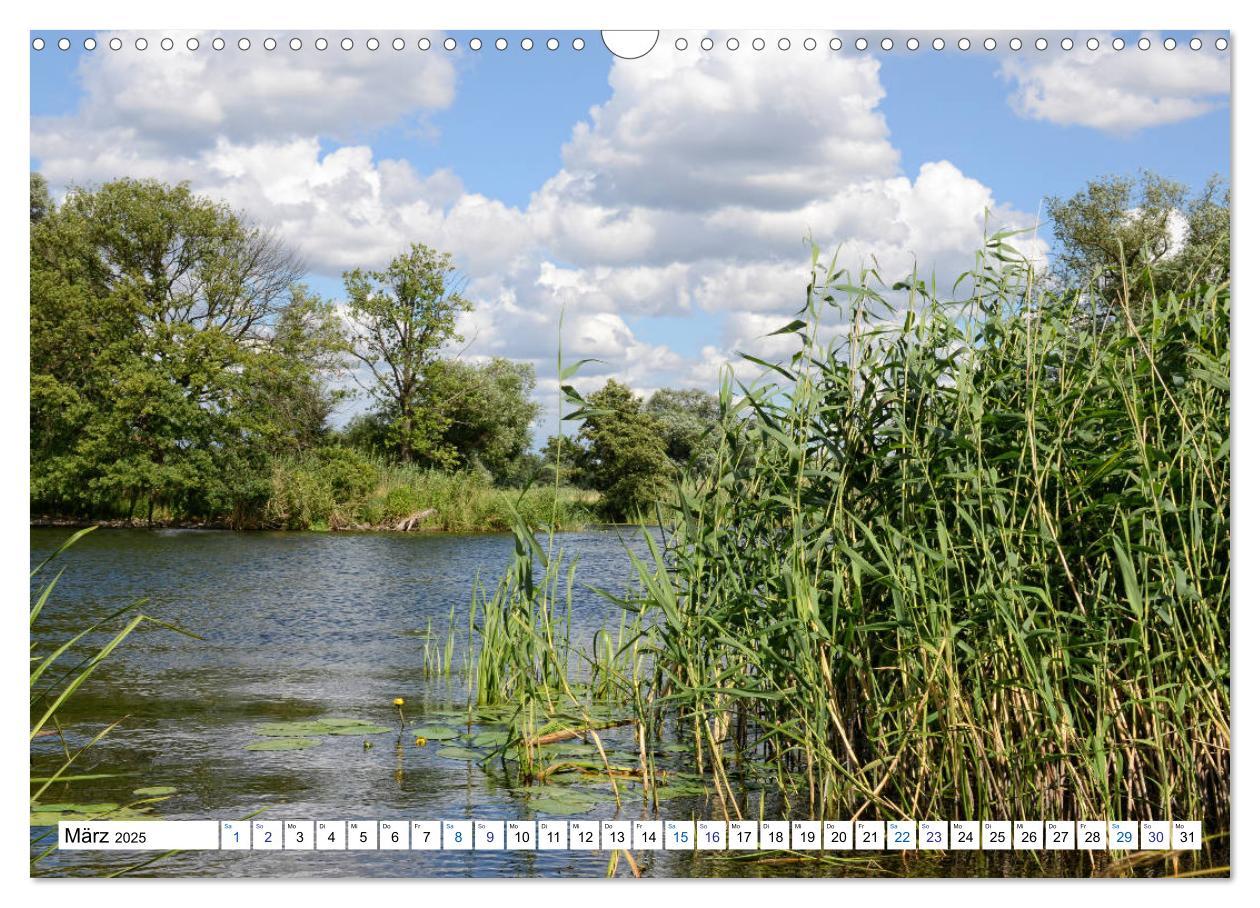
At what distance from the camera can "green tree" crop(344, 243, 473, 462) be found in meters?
25.3

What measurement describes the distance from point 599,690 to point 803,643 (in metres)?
3.18

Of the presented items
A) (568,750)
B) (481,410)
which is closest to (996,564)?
(568,750)

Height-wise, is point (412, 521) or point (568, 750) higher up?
point (412, 521)

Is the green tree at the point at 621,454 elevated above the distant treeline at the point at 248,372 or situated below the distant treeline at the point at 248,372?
below

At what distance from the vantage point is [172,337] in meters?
20.5

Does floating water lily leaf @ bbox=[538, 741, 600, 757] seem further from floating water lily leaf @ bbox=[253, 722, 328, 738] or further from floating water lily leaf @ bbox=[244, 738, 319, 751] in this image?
floating water lily leaf @ bbox=[253, 722, 328, 738]

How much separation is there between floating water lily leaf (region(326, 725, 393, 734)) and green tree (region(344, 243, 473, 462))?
18.9 meters

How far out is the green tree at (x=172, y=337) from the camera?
16281 millimetres

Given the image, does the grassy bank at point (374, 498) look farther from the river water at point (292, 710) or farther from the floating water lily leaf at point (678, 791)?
the floating water lily leaf at point (678, 791)

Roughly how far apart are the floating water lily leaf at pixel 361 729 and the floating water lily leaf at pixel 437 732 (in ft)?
0.57

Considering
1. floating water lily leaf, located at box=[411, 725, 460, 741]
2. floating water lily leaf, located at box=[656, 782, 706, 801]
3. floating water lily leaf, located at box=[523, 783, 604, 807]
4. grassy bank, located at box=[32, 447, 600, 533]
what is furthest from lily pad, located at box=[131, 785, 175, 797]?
grassy bank, located at box=[32, 447, 600, 533]

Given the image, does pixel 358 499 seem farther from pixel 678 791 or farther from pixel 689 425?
pixel 678 791

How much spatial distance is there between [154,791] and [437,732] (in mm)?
1571

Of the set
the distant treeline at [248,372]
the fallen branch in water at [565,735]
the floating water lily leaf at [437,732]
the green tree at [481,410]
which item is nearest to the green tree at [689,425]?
the fallen branch in water at [565,735]
